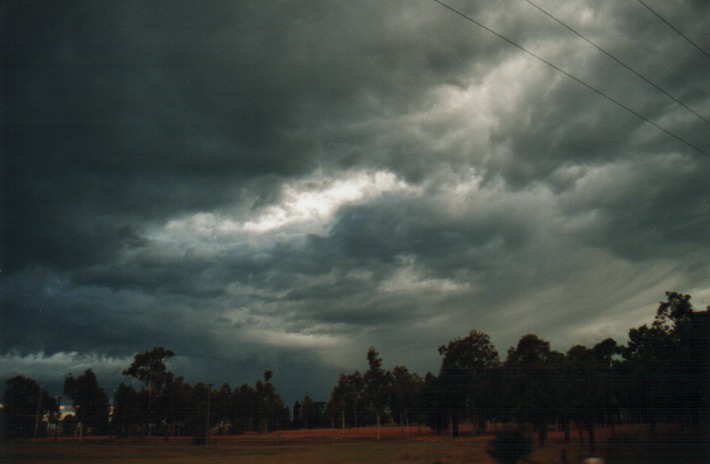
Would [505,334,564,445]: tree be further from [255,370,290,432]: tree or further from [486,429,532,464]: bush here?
[255,370,290,432]: tree

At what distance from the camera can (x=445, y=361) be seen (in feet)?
303

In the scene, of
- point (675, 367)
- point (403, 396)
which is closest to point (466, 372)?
point (403, 396)

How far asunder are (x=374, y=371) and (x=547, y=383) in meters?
67.0

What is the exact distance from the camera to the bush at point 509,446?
18.2 metres

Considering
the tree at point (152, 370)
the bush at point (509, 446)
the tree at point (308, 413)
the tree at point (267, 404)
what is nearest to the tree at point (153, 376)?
the tree at point (152, 370)

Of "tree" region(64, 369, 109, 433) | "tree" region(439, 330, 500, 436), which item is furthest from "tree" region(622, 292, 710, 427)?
"tree" region(64, 369, 109, 433)

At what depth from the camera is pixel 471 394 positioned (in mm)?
83312

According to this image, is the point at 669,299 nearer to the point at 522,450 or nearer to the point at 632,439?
the point at 632,439

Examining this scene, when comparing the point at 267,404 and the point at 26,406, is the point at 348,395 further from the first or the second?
the point at 26,406

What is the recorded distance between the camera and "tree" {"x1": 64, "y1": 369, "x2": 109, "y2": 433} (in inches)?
3755

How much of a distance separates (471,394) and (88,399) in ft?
224

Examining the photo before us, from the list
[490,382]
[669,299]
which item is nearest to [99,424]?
[490,382]

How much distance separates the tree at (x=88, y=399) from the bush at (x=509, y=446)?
95.8 meters

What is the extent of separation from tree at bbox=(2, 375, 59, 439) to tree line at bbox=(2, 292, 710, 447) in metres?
0.22
